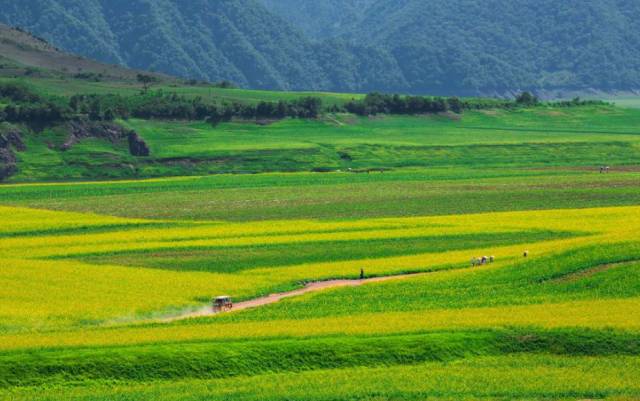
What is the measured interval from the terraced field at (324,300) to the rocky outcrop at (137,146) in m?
40.9

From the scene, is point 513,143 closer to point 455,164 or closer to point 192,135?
point 455,164

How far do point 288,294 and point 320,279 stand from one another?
401 cm

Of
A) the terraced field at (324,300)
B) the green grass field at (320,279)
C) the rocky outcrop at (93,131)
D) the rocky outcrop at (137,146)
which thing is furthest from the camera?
the rocky outcrop at (137,146)

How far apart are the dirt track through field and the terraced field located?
19.0 inches

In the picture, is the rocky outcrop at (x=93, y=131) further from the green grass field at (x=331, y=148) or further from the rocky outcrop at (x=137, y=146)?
the rocky outcrop at (x=137, y=146)

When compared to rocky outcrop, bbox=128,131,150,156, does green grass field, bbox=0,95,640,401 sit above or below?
above

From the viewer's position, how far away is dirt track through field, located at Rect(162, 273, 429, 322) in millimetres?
54656

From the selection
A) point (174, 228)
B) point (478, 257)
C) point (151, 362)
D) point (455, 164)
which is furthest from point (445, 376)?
point (455, 164)

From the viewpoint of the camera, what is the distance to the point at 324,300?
56531 mm

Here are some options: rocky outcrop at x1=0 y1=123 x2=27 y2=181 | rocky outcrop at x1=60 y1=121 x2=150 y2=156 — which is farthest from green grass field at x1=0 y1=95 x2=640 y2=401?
rocky outcrop at x1=60 y1=121 x2=150 y2=156

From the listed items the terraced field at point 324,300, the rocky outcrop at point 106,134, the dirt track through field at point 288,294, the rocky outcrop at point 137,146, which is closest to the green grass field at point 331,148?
the rocky outcrop at point 137,146

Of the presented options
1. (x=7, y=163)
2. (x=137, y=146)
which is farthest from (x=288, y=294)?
(x=137, y=146)

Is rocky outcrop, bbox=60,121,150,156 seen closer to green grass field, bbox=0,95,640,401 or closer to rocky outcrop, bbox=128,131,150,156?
rocky outcrop, bbox=128,131,150,156

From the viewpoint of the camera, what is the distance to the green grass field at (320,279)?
141 ft
